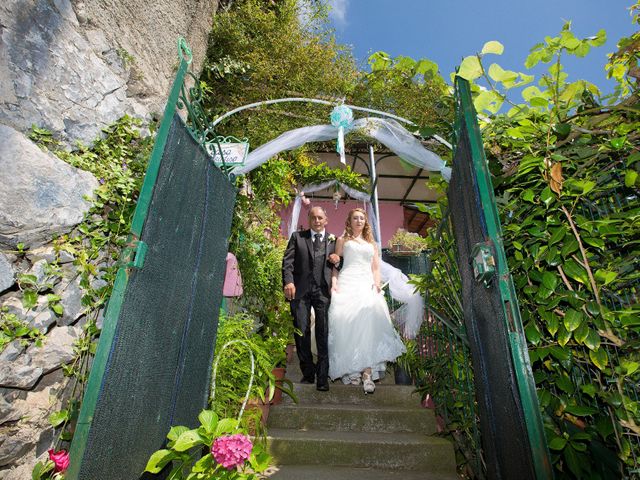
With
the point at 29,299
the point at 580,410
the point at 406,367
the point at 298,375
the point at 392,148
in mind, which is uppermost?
the point at 392,148

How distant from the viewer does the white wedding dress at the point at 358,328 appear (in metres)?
3.79

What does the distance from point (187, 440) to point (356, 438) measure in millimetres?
1597

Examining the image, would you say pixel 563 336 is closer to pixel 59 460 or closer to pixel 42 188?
pixel 59 460

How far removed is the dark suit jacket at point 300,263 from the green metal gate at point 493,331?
7.17 ft

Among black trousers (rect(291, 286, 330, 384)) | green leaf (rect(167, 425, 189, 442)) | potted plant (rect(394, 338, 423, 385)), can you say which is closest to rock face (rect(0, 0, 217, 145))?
green leaf (rect(167, 425, 189, 442))

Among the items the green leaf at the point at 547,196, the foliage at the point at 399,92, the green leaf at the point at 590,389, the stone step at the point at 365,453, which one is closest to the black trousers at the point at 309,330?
the stone step at the point at 365,453

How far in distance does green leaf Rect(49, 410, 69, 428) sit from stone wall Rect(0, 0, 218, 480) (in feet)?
0.07

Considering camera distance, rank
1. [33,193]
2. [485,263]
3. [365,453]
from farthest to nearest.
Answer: [365,453], [33,193], [485,263]

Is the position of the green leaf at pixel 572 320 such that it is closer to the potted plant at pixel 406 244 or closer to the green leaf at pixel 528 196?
the green leaf at pixel 528 196

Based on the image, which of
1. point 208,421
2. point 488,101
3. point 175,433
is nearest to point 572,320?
point 488,101

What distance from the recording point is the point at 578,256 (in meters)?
1.92

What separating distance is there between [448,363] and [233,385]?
190cm

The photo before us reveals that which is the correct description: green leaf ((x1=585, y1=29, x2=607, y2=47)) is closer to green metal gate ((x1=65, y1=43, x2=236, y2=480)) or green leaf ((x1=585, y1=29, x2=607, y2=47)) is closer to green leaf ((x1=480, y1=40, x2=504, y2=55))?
green leaf ((x1=480, y1=40, x2=504, y2=55))

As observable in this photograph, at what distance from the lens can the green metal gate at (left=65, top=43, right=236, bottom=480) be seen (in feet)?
5.38
